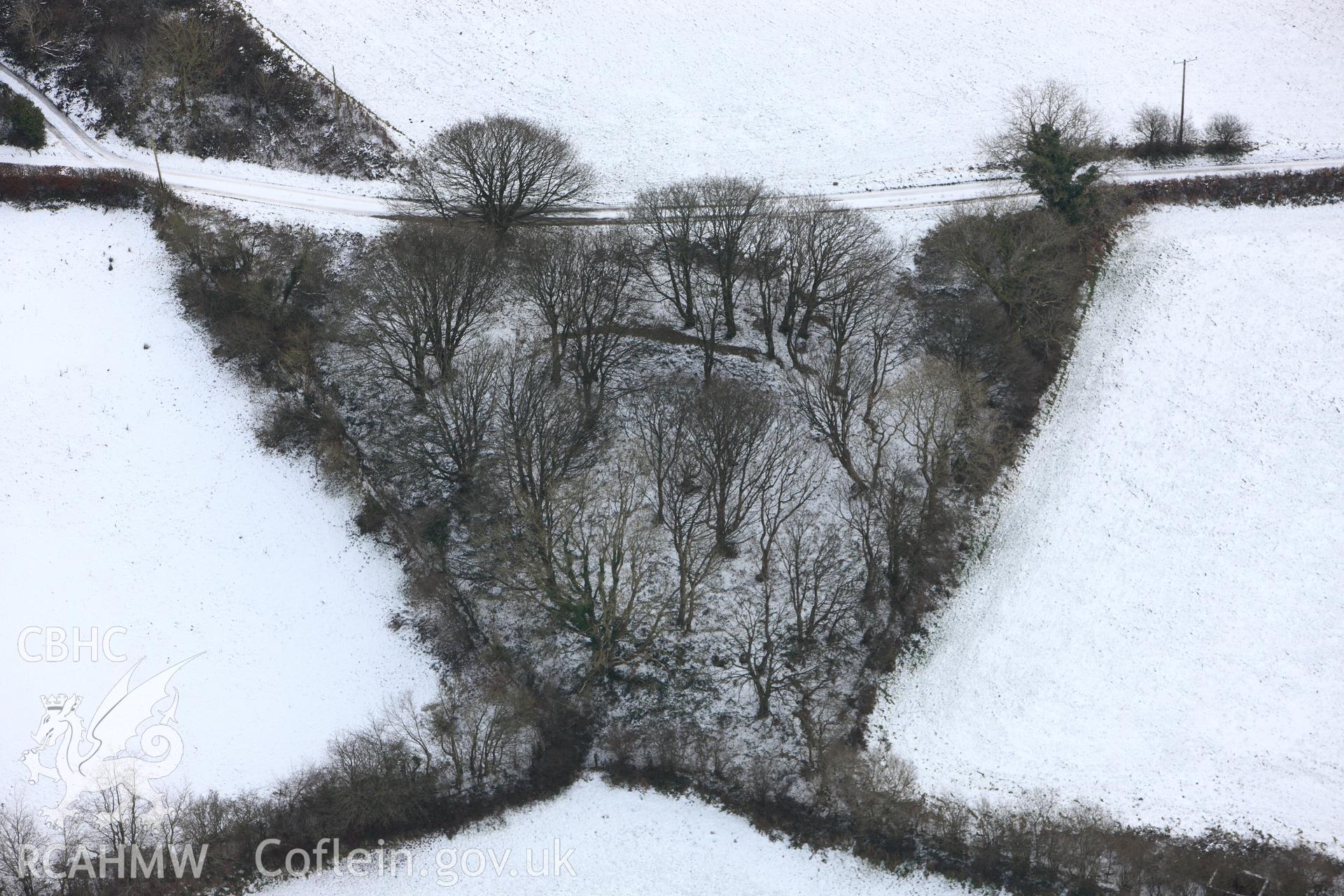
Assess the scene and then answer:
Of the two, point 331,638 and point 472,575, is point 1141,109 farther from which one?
point 331,638

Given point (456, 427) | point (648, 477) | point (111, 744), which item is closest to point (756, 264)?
point (648, 477)

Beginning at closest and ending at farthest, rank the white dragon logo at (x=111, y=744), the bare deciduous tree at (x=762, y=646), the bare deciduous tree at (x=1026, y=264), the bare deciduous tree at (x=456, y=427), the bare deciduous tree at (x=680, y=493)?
the white dragon logo at (x=111, y=744) < the bare deciduous tree at (x=762, y=646) < the bare deciduous tree at (x=680, y=493) < the bare deciduous tree at (x=456, y=427) < the bare deciduous tree at (x=1026, y=264)

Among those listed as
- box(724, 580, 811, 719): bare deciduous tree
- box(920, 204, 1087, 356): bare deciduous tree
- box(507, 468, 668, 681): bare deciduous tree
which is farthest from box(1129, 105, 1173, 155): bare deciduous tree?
box(507, 468, 668, 681): bare deciduous tree

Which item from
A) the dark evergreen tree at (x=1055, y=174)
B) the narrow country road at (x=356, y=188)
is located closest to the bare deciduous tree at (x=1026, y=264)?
the dark evergreen tree at (x=1055, y=174)

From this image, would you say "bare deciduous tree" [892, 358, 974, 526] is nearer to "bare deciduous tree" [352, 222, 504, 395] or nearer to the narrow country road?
the narrow country road

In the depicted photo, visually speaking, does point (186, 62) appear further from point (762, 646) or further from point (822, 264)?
point (762, 646)

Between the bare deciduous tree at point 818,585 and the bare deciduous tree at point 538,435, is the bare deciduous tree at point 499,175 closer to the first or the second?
the bare deciduous tree at point 538,435

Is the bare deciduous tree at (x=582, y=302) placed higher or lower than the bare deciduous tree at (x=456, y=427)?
higher
